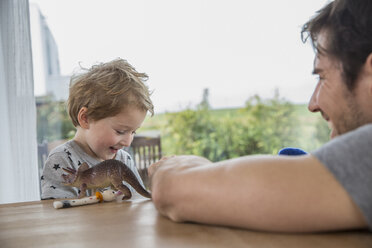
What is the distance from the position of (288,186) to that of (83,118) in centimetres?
129

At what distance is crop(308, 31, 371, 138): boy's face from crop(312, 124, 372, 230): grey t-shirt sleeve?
28 cm

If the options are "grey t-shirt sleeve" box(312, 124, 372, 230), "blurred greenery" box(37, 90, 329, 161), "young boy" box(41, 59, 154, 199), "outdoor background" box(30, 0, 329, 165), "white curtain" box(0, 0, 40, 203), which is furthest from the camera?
"blurred greenery" box(37, 90, 329, 161)

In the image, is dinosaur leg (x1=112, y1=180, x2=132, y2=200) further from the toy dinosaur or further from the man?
the man

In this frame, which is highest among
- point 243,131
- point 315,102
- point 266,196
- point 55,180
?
point 315,102

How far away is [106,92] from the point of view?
164 centimetres

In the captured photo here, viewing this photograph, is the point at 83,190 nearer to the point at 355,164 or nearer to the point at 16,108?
the point at 355,164

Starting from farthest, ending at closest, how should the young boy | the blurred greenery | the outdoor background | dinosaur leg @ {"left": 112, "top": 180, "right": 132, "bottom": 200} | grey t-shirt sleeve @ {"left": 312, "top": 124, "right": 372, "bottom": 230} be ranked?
the blurred greenery → the outdoor background → the young boy → dinosaur leg @ {"left": 112, "top": 180, "right": 132, "bottom": 200} → grey t-shirt sleeve @ {"left": 312, "top": 124, "right": 372, "bottom": 230}

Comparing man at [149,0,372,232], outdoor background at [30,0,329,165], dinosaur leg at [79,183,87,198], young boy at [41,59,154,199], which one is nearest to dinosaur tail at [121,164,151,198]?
dinosaur leg at [79,183,87,198]

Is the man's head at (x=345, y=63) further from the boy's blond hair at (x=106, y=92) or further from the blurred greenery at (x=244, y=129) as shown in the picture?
the blurred greenery at (x=244, y=129)

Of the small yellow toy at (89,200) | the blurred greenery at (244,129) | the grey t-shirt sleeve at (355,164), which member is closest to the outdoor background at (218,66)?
the blurred greenery at (244,129)

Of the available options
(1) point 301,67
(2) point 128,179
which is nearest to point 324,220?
(2) point 128,179

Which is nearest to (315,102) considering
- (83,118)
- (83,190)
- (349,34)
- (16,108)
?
(349,34)

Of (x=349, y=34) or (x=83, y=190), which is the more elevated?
(x=349, y=34)

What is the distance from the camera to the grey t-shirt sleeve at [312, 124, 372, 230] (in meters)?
0.53
